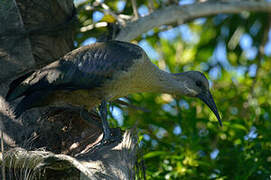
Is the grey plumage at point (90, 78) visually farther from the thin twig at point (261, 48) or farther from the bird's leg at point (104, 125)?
the thin twig at point (261, 48)

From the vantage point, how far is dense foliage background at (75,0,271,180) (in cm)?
510

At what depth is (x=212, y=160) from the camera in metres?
5.39

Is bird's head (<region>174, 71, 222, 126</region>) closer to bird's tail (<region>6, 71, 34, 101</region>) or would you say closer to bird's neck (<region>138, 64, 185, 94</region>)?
bird's neck (<region>138, 64, 185, 94</region>)

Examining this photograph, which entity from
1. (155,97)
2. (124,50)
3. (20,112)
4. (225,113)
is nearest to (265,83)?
(225,113)

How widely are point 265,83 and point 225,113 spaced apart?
3.18ft

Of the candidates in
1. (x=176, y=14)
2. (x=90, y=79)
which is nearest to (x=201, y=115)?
(x=176, y=14)

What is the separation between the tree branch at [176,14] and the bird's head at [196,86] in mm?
808

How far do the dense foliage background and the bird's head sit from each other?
1.21 ft

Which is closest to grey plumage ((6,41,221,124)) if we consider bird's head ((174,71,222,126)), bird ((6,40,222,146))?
bird ((6,40,222,146))

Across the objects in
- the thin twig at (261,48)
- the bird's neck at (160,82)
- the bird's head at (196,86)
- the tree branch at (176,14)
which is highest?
the tree branch at (176,14)

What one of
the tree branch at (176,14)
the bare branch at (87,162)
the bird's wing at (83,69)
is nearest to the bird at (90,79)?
the bird's wing at (83,69)

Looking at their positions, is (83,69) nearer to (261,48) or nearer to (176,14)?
(176,14)

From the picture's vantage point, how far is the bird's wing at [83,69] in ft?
13.3

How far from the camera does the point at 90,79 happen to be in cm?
429
